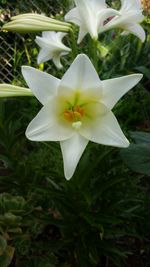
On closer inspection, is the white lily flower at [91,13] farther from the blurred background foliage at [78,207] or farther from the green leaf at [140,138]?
the green leaf at [140,138]

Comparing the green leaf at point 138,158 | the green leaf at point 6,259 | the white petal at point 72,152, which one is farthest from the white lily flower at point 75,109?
the green leaf at point 6,259

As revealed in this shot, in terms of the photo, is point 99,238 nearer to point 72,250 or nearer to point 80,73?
point 72,250

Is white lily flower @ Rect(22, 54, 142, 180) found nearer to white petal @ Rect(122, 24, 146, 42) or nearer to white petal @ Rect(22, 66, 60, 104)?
white petal @ Rect(22, 66, 60, 104)

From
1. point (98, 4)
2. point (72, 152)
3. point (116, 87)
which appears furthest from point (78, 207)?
point (98, 4)

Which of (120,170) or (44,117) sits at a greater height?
(44,117)

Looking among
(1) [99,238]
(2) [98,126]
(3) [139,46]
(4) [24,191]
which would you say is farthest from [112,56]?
(2) [98,126]

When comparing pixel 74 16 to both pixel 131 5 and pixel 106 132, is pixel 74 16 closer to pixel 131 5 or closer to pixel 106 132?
pixel 131 5

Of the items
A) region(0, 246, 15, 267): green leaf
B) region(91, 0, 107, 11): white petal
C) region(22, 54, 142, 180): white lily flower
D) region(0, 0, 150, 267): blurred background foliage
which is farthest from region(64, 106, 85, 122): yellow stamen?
region(0, 246, 15, 267): green leaf

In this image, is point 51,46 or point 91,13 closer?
point 91,13
